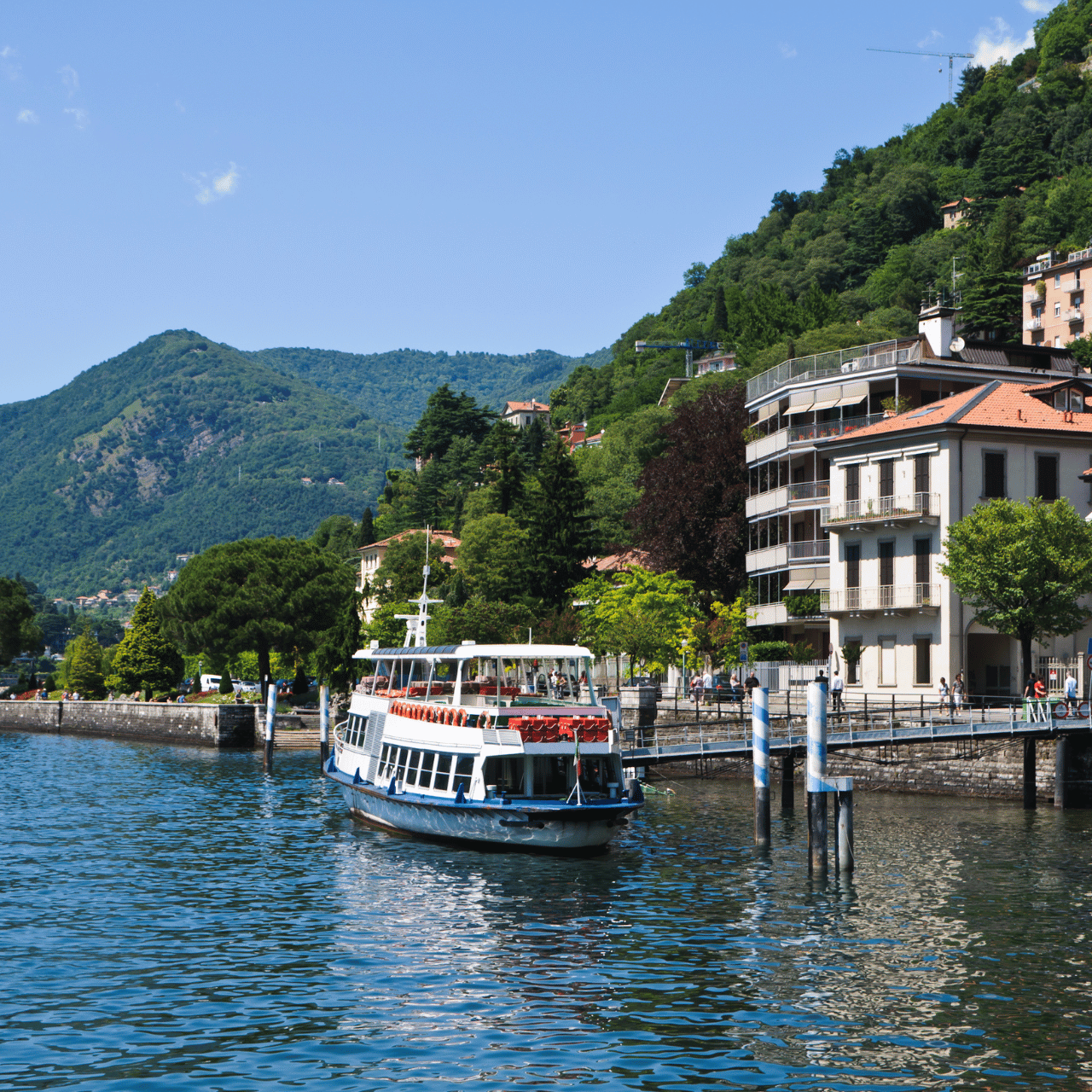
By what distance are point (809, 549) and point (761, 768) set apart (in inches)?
1365

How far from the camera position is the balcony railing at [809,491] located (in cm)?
7069

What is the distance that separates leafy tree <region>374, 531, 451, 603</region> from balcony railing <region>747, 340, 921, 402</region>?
157ft

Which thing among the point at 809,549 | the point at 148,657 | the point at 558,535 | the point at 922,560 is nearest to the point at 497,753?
the point at 922,560

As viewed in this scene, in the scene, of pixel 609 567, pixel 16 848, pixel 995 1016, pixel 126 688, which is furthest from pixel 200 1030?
pixel 126 688

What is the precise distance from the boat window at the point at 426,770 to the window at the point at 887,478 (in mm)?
30607

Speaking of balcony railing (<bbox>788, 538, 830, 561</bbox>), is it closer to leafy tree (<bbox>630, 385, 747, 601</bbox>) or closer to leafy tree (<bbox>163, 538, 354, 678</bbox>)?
leafy tree (<bbox>630, 385, 747, 601</bbox>)

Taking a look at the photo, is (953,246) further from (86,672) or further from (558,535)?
(86,672)

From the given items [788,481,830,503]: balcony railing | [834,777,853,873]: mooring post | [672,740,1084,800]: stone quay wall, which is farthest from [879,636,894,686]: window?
[834,777,853,873]: mooring post

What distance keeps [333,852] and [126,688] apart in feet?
253

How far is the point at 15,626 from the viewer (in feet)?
431

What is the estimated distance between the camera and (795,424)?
73.8m

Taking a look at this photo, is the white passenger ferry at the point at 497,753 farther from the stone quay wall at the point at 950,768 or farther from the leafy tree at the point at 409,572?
the leafy tree at the point at 409,572

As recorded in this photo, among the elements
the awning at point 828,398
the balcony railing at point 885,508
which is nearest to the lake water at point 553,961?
the balcony railing at point 885,508

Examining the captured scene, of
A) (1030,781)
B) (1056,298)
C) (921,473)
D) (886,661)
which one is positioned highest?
(1056,298)
